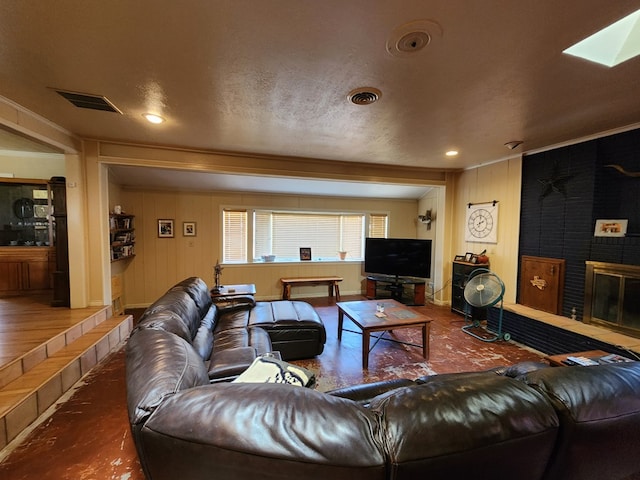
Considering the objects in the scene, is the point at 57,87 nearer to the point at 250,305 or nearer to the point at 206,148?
the point at 206,148

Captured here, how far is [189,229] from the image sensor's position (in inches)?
188

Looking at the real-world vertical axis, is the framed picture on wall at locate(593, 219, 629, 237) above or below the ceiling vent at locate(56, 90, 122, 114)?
below

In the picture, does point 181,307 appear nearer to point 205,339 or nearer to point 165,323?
point 205,339

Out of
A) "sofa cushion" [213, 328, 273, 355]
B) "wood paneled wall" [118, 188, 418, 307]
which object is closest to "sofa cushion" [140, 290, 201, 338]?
"sofa cushion" [213, 328, 273, 355]

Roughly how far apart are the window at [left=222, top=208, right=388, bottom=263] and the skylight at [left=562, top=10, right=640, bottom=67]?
14.1 ft

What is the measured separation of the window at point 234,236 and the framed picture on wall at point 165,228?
2.91 feet

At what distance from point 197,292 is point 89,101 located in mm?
1894

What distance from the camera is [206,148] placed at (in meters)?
3.39

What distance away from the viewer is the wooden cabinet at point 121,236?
3.80 metres

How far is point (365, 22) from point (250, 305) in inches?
115

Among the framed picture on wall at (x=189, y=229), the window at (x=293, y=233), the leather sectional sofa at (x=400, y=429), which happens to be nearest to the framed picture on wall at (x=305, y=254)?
the window at (x=293, y=233)

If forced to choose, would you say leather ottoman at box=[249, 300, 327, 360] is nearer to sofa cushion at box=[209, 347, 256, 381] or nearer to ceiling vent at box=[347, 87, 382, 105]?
sofa cushion at box=[209, 347, 256, 381]

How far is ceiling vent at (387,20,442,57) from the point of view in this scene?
1304 mm

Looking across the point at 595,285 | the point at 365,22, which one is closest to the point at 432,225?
the point at 595,285
